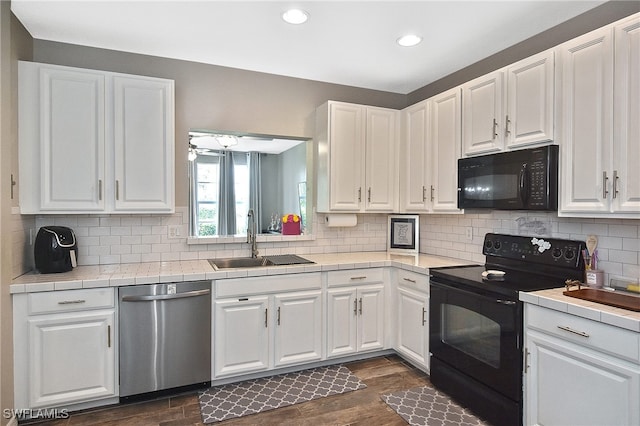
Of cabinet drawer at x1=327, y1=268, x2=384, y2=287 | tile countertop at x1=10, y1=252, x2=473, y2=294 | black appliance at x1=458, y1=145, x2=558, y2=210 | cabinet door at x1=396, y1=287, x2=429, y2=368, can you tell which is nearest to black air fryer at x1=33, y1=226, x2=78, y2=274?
tile countertop at x1=10, y1=252, x2=473, y2=294

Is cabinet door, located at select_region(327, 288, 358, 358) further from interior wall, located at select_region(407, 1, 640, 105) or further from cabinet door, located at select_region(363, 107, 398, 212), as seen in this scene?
interior wall, located at select_region(407, 1, 640, 105)

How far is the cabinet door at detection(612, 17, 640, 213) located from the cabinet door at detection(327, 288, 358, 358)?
73.9 inches

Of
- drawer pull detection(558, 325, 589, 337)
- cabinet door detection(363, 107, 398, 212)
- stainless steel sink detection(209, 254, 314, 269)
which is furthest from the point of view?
cabinet door detection(363, 107, 398, 212)

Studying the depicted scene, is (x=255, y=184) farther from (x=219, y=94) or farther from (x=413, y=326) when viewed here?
(x=413, y=326)

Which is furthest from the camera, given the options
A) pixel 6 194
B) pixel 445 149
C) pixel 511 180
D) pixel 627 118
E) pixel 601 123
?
pixel 445 149

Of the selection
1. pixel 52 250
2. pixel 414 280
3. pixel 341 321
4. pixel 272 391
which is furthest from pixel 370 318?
pixel 52 250

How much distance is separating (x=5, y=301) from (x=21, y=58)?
1582 mm

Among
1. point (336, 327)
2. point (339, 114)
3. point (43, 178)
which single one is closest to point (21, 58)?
point (43, 178)

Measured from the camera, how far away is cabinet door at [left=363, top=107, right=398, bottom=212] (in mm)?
3449

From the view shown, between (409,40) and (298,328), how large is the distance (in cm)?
229

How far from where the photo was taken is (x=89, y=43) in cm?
278

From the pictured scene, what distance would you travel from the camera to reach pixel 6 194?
2.14 meters

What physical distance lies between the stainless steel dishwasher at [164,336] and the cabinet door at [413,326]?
5.03ft

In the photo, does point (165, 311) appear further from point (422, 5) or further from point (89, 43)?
point (422, 5)
